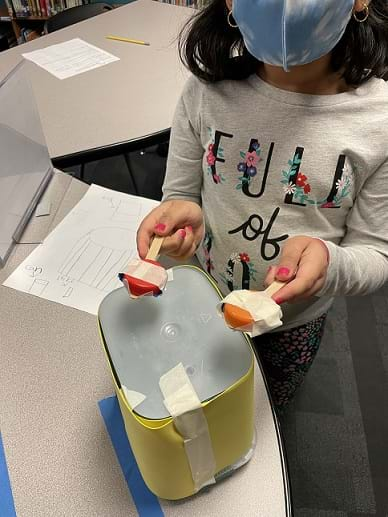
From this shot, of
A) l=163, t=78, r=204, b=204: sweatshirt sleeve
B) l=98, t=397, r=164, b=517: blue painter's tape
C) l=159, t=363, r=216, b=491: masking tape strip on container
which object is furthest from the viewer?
l=163, t=78, r=204, b=204: sweatshirt sleeve

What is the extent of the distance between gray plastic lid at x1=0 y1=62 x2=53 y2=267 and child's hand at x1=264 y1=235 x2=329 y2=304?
52 cm

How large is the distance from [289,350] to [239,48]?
0.50m

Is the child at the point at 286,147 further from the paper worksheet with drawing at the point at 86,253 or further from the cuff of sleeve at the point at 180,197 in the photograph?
the paper worksheet with drawing at the point at 86,253

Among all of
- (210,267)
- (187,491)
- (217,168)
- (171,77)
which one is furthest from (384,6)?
(171,77)

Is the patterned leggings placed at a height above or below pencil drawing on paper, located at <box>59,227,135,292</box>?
below

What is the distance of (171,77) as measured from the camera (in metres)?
1.25

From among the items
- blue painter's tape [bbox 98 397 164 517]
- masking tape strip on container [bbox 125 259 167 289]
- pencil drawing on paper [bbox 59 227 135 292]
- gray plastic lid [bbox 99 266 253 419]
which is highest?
masking tape strip on container [bbox 125 259 167 289]

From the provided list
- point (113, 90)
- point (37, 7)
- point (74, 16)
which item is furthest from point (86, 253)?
point (37, 7)

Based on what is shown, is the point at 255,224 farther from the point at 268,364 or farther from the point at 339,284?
the point at 268,364

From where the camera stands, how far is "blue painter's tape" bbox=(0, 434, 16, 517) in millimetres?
508

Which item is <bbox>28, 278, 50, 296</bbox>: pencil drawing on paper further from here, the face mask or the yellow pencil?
the yellow pencil

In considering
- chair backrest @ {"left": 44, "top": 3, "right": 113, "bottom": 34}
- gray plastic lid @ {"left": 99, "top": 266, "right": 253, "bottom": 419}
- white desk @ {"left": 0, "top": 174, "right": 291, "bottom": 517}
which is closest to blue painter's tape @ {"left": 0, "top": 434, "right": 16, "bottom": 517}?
white desk @ {"left": 0, "top": 174, "right": 291, "bottom": 517}

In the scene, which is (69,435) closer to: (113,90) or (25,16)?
(113,90)

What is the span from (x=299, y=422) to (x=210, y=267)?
682 mm
